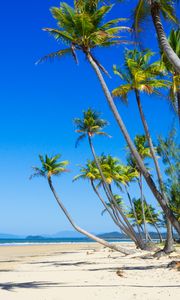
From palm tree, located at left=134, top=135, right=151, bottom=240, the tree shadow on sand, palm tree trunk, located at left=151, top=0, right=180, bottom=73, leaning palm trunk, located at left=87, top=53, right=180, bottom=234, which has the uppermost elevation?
palm tree, located at left=134, top=135, right=151, bottom=240

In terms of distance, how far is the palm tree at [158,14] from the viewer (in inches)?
419

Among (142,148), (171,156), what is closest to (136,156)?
(171,156)

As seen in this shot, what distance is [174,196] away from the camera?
1456cm

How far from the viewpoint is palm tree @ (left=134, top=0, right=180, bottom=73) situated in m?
10.6

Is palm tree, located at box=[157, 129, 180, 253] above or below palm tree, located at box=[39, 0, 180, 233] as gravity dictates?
below

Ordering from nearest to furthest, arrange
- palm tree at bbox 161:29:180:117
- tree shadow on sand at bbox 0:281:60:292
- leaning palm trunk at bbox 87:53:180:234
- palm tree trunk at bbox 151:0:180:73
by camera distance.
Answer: palm tree trunk at bbox 151:0:180:73, tree shadow on sand at bbox 0:281:60:292, leaning palm trunk at bbox 87:53:180:234, palm tree at bbox 161:29:180:117

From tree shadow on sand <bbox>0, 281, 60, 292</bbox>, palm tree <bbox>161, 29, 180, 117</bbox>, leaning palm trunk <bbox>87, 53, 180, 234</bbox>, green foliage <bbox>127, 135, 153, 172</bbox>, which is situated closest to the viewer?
tree shadow on sand <bbox>0, 281, 60, 292</bbox>

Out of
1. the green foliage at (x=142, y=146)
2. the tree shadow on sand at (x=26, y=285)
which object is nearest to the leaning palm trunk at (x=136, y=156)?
the tree shadow on sand at (x=26, y=285)

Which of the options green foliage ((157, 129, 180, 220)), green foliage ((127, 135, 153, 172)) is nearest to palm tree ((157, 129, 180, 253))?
green foliage ((157, 129, 180, 220))

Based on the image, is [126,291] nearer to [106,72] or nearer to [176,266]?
[176,266]

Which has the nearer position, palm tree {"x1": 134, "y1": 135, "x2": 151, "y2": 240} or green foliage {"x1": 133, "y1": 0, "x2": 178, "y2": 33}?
green foliage {"x1": 133, "y1": 0, "x2": 178, "y2": 33}

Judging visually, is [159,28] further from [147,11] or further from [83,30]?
[83,30]

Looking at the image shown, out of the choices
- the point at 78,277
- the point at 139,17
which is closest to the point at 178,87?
the point at 139,17

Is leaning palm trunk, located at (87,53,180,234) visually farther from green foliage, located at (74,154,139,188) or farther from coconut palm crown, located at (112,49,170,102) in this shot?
green foliage, located at (74,154,139,188)
